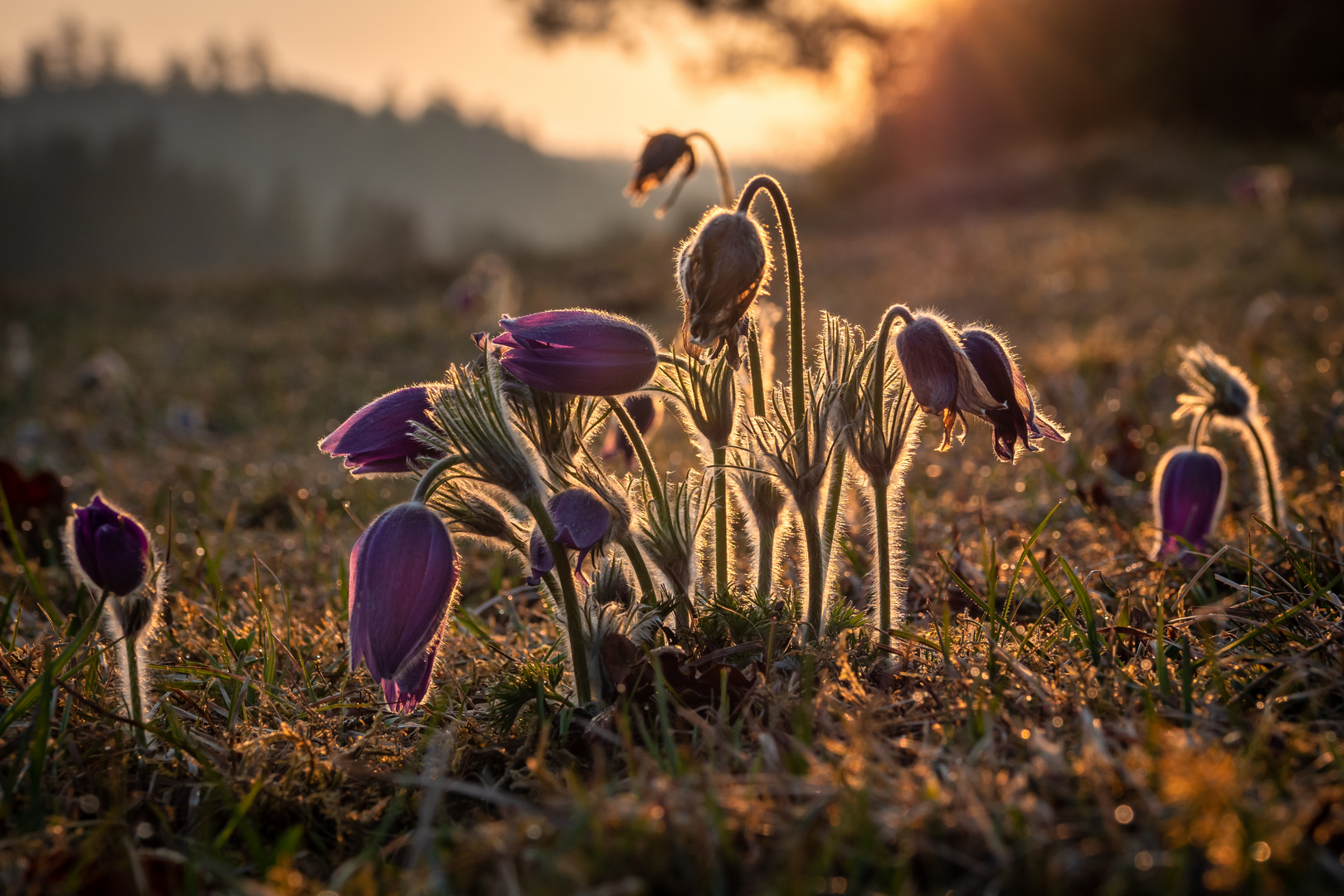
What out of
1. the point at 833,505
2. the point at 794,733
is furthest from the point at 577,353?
the point at 794,733

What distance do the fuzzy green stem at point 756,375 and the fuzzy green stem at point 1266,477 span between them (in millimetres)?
1107

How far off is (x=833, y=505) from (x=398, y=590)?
0.66 meters

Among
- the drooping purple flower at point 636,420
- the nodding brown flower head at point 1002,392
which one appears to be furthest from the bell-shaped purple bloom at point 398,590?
the nodding brown flower head at point 1002,392

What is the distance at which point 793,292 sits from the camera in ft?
4.36

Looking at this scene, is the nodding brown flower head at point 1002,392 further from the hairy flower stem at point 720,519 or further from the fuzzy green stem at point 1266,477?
the fuzzy green stem at point 1266,477

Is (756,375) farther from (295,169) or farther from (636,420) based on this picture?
(295,169)

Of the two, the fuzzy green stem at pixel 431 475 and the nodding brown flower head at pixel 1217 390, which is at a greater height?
the nodding brown flower head at pixel 1217 390

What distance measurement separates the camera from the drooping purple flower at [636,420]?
164 centimetres

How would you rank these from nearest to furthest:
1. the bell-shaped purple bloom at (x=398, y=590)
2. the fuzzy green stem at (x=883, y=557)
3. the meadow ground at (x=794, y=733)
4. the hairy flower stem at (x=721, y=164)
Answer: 1. the meadow ground at (x=794, y=733)
2. the bell-shaped purple bloom at (x=398, y=590)
3. the fuzzy green stem at (x=883, y=557)
4. the hairy flower stem at (x=721, y=164)

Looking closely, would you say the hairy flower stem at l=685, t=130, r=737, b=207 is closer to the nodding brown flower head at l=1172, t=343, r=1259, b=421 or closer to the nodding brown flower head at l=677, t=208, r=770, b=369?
the nodding brown flower head at l=677, t=208, r=770, b=369

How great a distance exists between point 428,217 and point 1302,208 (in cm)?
9032

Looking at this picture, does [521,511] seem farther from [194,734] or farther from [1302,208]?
[1302,208]

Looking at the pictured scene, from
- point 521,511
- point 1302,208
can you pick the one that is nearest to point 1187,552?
point 521,511

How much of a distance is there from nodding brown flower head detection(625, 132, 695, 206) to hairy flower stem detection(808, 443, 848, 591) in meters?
0.63
